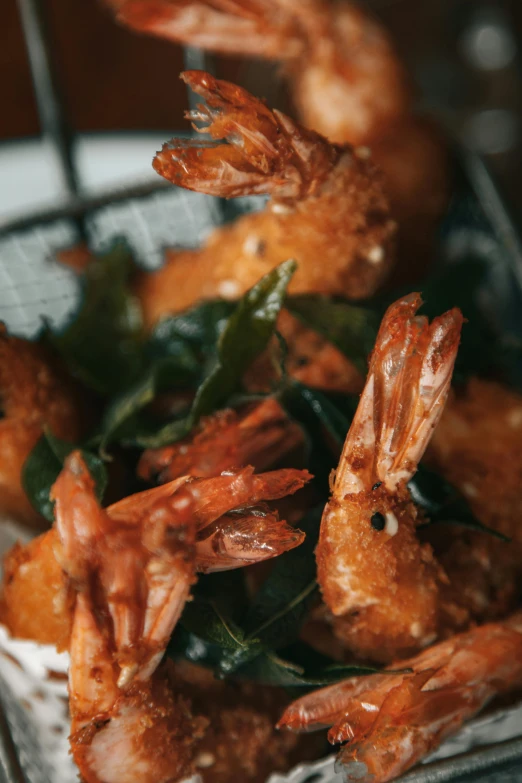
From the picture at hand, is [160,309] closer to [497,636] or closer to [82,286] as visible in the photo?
[82,286]

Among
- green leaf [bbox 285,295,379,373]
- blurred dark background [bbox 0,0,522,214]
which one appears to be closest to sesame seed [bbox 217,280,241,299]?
green leaf [bbox 285,295,379,373]

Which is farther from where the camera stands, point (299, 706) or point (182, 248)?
point (182, 248)

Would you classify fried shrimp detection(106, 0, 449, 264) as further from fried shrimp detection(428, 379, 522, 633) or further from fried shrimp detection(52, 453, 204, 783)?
fried shrimp detection(52, 453, 204, 783)

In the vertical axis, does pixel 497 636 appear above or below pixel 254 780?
above

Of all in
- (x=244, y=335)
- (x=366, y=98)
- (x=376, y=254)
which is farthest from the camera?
(x=366, y=98)

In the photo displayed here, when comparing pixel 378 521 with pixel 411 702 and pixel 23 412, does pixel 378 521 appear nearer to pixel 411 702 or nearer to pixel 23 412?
pixel 411 702

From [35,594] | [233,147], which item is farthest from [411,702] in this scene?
[233,147]

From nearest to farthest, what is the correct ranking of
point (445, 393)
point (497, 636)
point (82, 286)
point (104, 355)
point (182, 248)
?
point (445, 393), point (497, 636), point (104, 355), point (82, 286), point (182, 248)

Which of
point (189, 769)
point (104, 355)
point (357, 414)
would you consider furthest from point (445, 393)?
point (104, 355)
